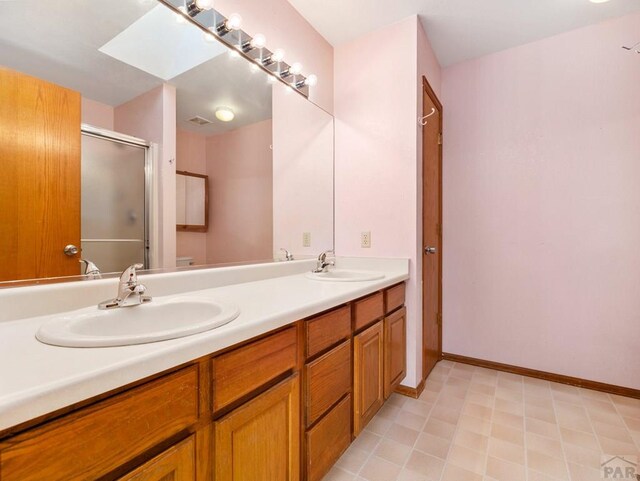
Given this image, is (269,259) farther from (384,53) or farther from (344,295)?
(384,53)

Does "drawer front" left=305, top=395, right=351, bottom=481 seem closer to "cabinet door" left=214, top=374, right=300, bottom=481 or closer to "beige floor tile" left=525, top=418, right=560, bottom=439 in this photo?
"cabinet door" left=214, top=374, right=300, bottom=481

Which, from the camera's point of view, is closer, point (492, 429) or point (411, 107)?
point (492, 429)

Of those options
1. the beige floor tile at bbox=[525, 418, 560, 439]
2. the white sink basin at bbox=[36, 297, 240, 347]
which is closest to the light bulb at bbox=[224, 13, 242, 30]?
the white sink basin at bbox=[36, 297, 240, 347]

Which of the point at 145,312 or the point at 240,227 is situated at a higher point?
the point at 240,227

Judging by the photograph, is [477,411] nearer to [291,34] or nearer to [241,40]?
[241,40]

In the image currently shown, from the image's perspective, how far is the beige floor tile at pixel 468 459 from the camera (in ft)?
4.47

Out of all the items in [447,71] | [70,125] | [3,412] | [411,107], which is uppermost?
[447,71]

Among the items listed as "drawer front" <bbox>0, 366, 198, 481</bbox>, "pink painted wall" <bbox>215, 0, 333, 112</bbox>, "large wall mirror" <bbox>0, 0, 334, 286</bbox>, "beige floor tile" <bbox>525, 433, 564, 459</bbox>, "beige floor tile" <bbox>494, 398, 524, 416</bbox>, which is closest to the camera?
"drawer front" <bbox>0, 366, 198, 481</bbox>

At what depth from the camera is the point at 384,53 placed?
79.8 inches

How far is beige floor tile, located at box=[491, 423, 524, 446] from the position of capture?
5.05 feet

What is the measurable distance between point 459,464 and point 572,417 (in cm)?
87

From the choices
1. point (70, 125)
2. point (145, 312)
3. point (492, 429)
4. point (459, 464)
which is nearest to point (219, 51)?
point (70, 125)

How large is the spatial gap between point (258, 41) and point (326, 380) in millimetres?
1635

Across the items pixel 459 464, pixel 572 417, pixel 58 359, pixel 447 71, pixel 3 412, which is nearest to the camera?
pixel 3 412
